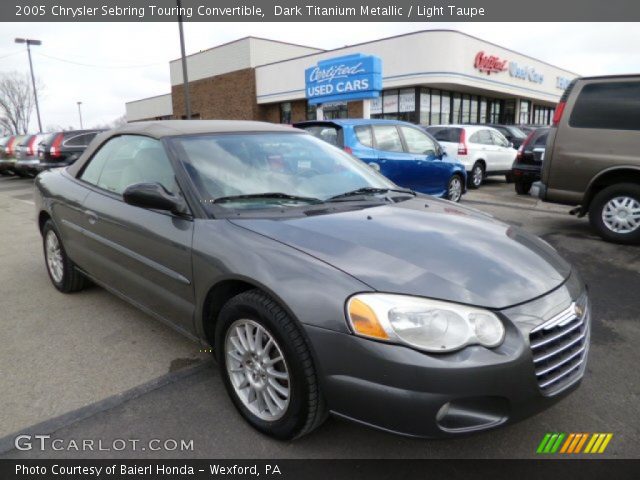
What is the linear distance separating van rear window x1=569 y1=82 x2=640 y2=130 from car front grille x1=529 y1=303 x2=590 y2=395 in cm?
464

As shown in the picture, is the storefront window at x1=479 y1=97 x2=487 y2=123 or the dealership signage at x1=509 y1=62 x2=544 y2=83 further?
the storefront window at x1=479 y1=97 x2=487 y2=123

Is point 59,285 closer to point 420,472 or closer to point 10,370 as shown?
point 10,370

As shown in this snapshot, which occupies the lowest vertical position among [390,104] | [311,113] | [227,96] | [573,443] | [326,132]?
[573,443]

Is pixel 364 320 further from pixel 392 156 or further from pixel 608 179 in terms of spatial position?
pixel 392 156

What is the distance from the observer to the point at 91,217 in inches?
141

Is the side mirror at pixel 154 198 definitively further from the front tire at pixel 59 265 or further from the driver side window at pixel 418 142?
the driver side window at pixel 418 142

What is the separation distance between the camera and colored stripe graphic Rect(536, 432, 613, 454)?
229 cm

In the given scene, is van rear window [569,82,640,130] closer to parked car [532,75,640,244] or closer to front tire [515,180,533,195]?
parked car [532,75,640,244]

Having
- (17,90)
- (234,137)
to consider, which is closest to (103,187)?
(234,137)

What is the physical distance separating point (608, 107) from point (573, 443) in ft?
16.5

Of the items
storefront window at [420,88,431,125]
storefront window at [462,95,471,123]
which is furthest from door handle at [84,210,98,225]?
storefront window at [462,95,471,123]

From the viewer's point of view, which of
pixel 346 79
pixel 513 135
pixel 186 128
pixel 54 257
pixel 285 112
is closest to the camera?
pixel 186 128

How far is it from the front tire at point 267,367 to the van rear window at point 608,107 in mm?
5521

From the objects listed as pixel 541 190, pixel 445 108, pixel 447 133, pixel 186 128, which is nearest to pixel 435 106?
pixel 445 108
